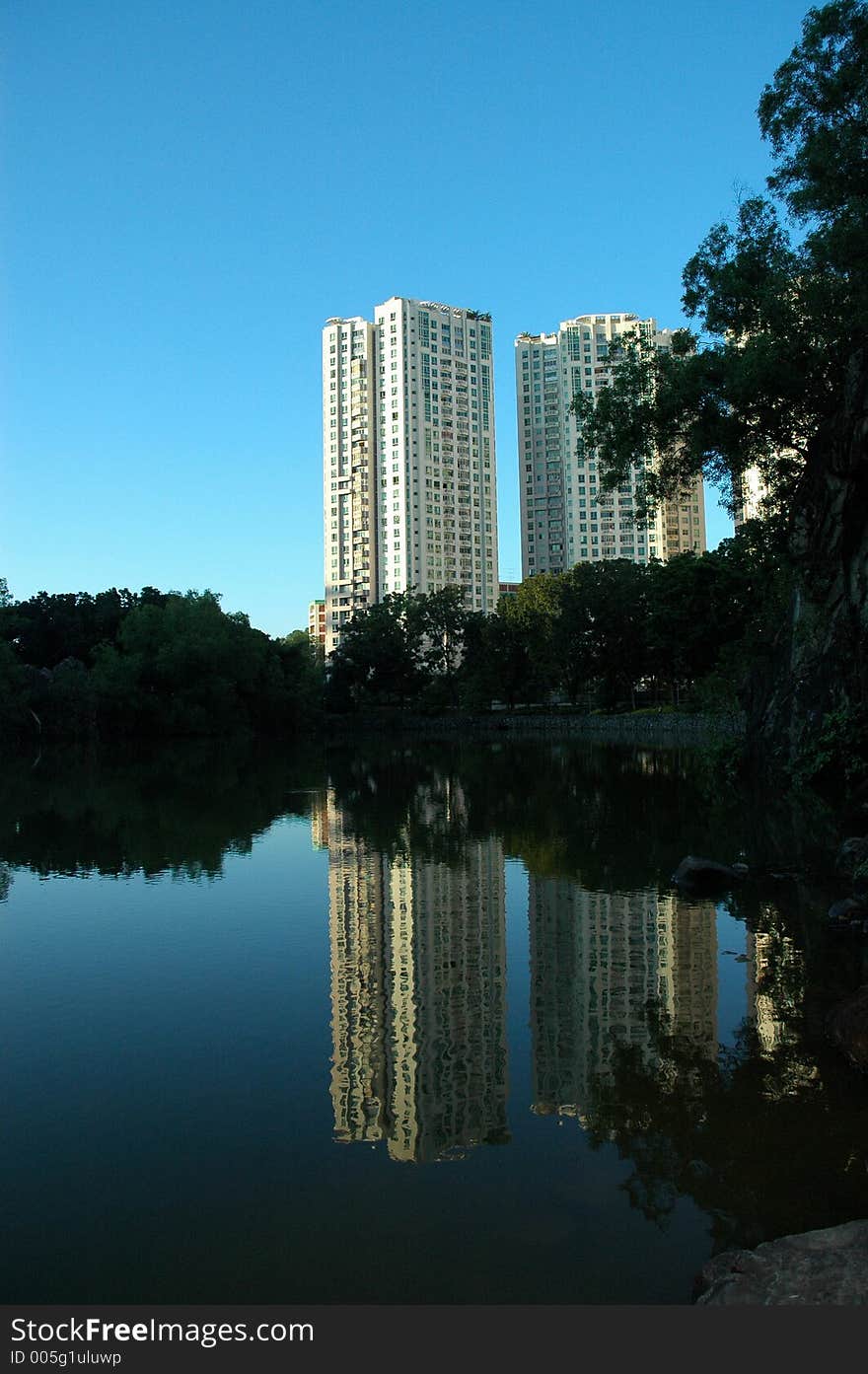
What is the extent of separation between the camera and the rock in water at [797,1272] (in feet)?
13.0

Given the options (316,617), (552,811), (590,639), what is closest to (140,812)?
(552,811)

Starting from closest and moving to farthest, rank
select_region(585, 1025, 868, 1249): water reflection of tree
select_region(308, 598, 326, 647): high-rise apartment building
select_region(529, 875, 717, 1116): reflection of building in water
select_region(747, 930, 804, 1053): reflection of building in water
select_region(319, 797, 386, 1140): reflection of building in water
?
1. select_region(585, 1025, 868, 1249): water reflection of tree
2. select_region(319, 797, 386, 1140): reflection of building in water
3. select_region(529, 875, 717, 1116): reflection of building in water
4. select_region(747, 930, 804, 1053): reflection of building in water
5. select_region(308, 598, 326, 647): high-rise apartment building

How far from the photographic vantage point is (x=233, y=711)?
80125 millimetres

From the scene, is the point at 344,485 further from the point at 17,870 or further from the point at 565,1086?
the point at 565,1086

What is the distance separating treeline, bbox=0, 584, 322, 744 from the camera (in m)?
70.4

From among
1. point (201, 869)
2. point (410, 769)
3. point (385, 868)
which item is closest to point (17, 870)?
point (201, 869)

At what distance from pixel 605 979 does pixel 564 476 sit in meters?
150

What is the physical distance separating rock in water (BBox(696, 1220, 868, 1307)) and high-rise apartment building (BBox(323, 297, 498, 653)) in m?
135

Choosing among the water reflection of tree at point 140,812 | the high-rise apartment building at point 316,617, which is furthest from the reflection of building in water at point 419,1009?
the high-rise apartment building at point 316,617

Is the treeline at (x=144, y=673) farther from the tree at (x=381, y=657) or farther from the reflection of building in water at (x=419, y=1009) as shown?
the reflection of building in water at (x=419, y=1009)

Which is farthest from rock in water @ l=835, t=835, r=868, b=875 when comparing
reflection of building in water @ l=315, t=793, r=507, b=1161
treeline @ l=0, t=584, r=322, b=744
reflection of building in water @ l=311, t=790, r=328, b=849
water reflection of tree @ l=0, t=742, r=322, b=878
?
treeline @ l=0, t=584, r=322, b=744

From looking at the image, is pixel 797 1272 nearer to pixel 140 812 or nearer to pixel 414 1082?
pixel 414 1082

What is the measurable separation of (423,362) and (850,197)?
126266mm

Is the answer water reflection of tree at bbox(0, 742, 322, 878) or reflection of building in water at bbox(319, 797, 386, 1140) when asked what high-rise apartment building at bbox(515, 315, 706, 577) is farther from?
reflection of building in water at bbox(319, 797, 386, 1140)
